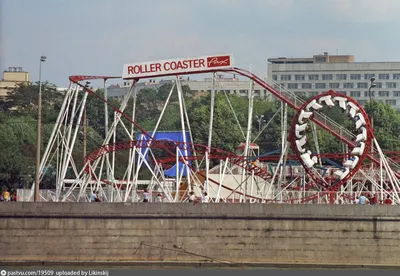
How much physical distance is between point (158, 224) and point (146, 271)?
13.2 ft

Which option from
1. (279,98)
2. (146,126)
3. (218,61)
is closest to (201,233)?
(218,61)

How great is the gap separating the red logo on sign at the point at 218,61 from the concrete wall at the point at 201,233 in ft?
42.6

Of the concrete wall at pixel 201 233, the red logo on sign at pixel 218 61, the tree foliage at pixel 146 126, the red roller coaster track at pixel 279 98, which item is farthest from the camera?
the tree foliage at pixel 146 126

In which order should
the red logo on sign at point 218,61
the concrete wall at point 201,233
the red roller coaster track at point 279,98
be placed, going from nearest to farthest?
1. the concrete wall at point 201,233
2. the red logo on sign at point 218,61
3. the red roller coaster track at point 279,98

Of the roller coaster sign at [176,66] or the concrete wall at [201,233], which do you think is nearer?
the concrete wall at [201,233]

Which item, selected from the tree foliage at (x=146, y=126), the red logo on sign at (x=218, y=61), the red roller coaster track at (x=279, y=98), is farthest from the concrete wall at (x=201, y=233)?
the tree foliage at (x=146, y=126)

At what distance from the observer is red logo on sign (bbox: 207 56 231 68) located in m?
85.8

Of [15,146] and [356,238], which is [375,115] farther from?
[356,238]

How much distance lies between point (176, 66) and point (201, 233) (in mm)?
15371

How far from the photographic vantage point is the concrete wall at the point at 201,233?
7538cm

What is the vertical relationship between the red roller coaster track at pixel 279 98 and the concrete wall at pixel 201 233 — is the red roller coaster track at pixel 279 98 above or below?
above

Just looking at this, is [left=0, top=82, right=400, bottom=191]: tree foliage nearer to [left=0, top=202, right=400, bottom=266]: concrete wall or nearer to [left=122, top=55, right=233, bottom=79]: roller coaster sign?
[left=122, top=55, right=233, bottom=79]: roller coaster sign

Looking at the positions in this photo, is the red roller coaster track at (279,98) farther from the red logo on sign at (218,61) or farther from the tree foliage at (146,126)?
the tree foliage at (146,126)

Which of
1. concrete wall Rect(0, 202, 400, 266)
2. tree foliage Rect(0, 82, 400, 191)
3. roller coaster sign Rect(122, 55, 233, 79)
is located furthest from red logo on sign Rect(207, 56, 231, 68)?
tree foliage Rect(0, 82, 400, 191)
